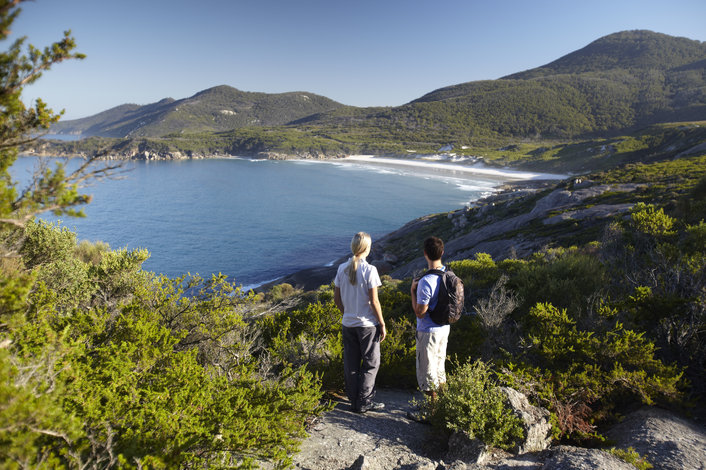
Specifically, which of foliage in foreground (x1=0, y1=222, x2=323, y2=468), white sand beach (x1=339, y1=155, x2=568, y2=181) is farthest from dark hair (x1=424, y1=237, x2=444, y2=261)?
white sand beach (x1=339, y1=155, x2=568, y2=181)

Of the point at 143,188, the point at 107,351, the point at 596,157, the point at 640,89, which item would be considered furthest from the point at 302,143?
the point at 107,351

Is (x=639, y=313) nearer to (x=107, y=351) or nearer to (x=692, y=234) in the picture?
(x=692, y=234)

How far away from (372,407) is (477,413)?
4.64ft

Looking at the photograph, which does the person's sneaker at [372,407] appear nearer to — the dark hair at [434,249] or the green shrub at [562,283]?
the dark hair at [434,249]

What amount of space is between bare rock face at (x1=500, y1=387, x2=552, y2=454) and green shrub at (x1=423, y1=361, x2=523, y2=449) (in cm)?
7

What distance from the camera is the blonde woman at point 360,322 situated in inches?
160

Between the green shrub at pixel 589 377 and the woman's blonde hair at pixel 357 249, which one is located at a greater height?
the woman's blonde hair at pixel 357 249

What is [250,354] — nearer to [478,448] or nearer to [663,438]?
[478,448]

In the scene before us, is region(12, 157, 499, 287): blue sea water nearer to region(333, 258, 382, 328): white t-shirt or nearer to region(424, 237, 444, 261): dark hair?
region(333, 258, 382, 328): white t-shirt

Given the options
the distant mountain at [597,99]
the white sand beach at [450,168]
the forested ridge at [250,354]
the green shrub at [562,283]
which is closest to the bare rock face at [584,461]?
the forested ridge at [250,354]

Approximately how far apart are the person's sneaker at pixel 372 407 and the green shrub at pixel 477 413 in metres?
0.79

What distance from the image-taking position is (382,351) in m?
5.46

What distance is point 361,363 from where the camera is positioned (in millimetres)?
4398

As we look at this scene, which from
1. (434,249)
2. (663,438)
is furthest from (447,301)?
(663,438)
